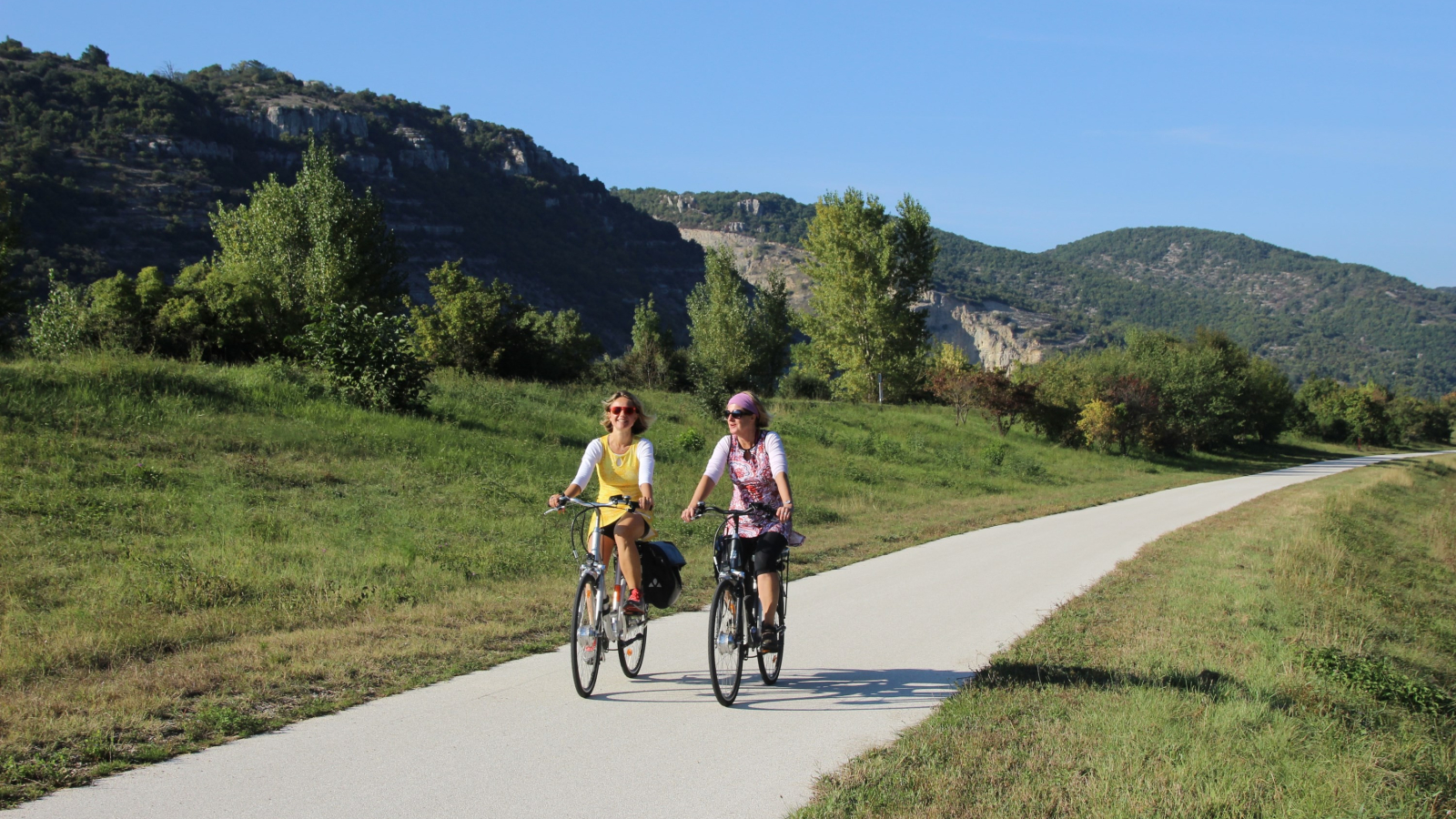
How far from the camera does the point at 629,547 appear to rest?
6.01 meters

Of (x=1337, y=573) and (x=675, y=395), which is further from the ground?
(x=675, y=395)

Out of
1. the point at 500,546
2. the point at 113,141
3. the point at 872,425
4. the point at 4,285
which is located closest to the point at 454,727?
the point at 500,546

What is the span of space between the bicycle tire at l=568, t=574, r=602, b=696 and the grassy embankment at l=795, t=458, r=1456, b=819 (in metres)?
2.06

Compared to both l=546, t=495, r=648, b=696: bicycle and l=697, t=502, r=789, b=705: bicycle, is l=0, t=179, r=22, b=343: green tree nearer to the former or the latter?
l=546, t=495, r=648, b=696: bicycle

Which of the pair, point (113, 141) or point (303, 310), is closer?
point (303, 310)

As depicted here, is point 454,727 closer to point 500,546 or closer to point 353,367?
point 500,546

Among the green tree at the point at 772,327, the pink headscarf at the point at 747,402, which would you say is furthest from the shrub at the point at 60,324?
the green tree at the point at 772,327

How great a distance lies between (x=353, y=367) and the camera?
1845 centimetres

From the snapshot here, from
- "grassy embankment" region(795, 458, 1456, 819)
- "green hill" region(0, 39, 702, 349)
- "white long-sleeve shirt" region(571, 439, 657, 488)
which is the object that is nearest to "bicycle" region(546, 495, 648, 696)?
"white long-sleeve shirt" region(571, 439, 657, 488)

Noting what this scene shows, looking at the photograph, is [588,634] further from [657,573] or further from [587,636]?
[657,573]

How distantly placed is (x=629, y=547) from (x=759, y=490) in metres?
1.00

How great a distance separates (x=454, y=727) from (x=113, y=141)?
103981 millimetres

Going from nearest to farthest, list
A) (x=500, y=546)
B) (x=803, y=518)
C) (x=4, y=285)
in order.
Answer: (x=500, y=546), (x=803, y=518), (x=4, y=285)

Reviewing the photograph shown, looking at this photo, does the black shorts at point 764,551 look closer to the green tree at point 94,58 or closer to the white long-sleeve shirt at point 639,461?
the white long-sleeve shirt at point 639,461
